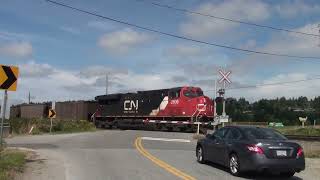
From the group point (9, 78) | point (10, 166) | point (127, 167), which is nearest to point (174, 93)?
point (127, 167)

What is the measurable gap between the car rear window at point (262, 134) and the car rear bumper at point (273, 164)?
100 cm

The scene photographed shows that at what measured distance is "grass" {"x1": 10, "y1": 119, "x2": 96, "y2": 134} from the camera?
157ft

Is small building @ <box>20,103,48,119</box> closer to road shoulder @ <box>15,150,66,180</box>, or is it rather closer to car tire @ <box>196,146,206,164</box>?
road shoulder @ <box>15,150,66,180</box>

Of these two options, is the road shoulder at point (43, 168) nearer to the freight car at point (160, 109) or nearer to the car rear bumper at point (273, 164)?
the car rear bumper at point (273, 164)

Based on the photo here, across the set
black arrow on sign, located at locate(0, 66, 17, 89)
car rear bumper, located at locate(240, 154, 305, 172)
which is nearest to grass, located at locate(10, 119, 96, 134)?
black arrow on sign, located at locate(0, 66, 17, 89)

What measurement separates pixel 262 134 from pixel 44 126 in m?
37.2

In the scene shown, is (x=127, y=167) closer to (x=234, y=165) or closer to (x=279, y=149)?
(x=234, y=165)

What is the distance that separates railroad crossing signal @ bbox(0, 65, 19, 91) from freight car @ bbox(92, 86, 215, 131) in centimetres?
2760

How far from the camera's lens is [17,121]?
49.5 metres

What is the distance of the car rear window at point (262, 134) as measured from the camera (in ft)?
50.6

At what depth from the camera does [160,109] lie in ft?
160

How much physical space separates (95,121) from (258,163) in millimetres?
48121

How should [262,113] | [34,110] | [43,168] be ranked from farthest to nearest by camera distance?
[262,113], [34,110], [43,168]

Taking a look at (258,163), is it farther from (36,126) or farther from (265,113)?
(265,113)
